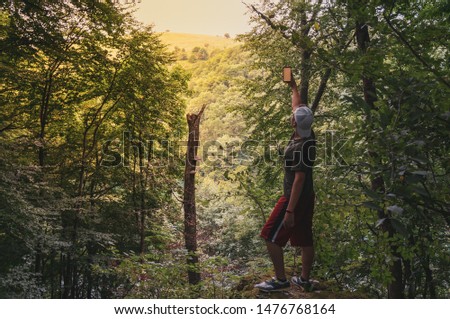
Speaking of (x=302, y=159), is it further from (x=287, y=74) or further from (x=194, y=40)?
(x=194, y=40)

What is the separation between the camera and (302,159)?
3.62m

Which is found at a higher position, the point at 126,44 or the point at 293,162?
the point at 126,44

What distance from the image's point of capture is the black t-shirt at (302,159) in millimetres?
3629

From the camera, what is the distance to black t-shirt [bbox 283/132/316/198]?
3.63 meters

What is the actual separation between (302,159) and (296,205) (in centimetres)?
46

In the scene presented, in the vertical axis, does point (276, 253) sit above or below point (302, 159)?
below

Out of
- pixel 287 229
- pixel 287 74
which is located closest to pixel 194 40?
pixel 287 74

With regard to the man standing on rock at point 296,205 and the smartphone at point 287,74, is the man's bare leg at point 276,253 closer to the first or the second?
the man standing on rock at point 296,205

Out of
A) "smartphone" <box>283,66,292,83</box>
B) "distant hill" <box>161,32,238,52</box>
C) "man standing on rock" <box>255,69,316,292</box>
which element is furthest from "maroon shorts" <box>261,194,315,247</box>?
"distant hill" <box>161,32,238,52</box>

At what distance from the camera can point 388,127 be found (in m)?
2.53

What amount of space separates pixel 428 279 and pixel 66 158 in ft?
31.8

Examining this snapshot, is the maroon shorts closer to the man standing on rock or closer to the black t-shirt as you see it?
the man standing on rock
